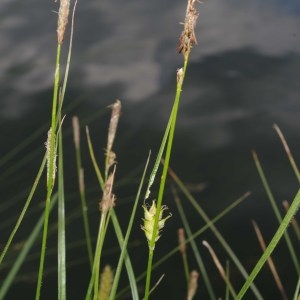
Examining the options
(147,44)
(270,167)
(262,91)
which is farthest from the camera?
(147,44)

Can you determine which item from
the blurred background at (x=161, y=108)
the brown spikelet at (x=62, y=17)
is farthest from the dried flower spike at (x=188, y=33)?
the blurred background at (x=161, y=108)

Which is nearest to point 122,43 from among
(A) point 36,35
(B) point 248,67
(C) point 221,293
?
(A) point 36,35

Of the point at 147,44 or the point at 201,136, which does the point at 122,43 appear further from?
the point at 201,136

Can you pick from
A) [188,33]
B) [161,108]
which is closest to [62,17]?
[188,33]

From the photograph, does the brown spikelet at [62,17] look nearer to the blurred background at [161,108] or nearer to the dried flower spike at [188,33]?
the dried flower spike at [188,33]

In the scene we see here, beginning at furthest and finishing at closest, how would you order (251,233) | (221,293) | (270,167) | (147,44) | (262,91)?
(147,44), (262,91), (270,167), (251,233), (221,293)

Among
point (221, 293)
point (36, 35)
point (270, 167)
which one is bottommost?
point (221, 293)

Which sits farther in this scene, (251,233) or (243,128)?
(243,128)

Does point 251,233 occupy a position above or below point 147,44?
below

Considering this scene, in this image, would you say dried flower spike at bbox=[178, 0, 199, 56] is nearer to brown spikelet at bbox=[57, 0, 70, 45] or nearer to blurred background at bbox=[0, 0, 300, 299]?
brown spikelet at bbox=[57, 0, 70, 45]
